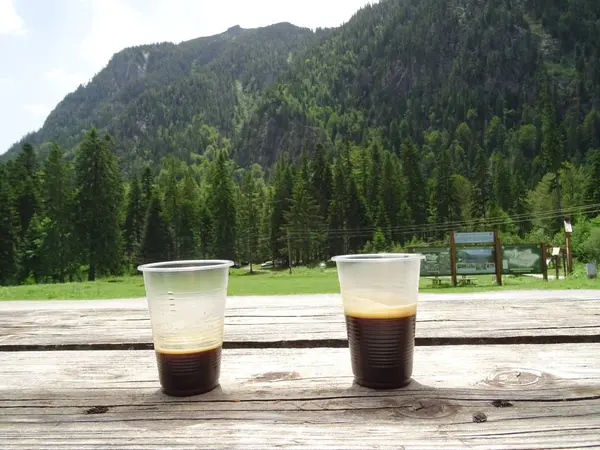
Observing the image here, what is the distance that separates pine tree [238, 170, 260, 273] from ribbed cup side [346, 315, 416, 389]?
54.7 meters

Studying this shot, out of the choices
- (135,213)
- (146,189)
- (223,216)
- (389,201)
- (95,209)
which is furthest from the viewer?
(389,201)

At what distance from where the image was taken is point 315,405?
2.85 ft

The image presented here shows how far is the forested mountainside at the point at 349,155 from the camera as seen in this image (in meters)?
38.0

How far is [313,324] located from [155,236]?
5052cm

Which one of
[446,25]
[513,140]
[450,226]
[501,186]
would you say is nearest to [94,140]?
[450,226]

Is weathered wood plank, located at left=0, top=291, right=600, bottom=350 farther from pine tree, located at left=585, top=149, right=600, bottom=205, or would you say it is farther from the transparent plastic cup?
pine tree, located at left=585, top=149, right=600, bottom=205

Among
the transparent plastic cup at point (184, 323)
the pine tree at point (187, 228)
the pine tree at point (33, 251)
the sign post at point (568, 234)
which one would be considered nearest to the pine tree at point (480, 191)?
the pine tree at point (187, 228)

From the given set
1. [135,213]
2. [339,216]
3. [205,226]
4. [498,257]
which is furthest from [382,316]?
[135,213]

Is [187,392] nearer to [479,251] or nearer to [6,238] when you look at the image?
[479,251]

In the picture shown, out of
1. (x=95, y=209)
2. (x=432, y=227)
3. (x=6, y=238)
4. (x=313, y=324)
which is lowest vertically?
(x=432, y=227)

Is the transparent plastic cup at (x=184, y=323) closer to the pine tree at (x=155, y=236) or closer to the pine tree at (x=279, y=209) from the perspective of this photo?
the pine tree at (x=155, y=236)

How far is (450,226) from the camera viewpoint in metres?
59.4

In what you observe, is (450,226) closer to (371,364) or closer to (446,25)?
(371,364)

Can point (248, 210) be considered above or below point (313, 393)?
above
